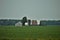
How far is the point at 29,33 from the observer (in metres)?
1.81

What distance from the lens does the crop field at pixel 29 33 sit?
69.9 inches

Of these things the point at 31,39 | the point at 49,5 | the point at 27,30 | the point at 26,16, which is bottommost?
the point at 31,39

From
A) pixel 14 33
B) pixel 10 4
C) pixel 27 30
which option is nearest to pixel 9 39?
pixel 14 33

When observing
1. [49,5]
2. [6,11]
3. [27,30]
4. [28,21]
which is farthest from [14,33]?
[49,5]

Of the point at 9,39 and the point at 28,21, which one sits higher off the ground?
the point at 28,21

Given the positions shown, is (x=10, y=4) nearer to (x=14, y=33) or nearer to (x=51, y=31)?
(x=14, y=33)

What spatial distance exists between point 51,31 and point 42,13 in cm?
60

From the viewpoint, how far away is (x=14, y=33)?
5.98ft

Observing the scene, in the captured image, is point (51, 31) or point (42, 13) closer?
point (51, 31)

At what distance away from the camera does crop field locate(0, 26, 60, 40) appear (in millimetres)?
1776

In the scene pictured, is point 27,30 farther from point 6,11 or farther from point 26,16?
point 6,11

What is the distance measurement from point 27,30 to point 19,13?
605 millimetres

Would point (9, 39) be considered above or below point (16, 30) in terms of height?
below

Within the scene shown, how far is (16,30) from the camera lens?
1857mm
